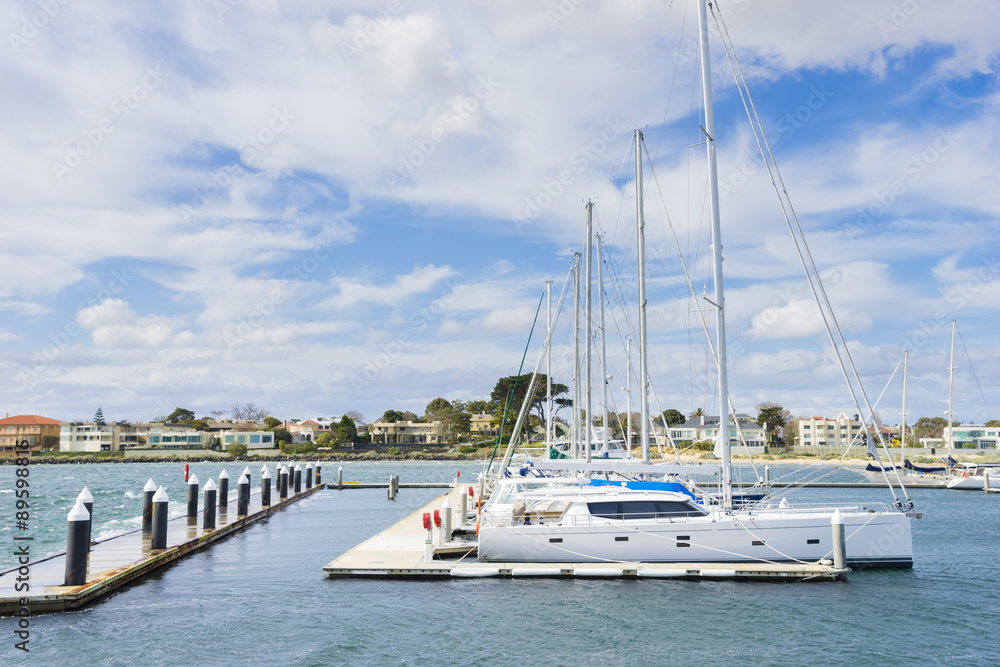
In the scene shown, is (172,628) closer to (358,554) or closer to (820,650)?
(358,554)

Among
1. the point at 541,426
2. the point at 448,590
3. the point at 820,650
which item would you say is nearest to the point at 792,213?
the point at 820,650

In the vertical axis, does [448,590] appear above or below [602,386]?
below

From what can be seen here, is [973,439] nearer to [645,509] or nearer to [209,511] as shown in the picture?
[645,509]

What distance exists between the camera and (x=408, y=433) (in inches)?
6407

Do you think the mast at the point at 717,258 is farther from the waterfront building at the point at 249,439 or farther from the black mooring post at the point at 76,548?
the waterfront building at the point at 249,439

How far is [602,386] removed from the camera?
38.5m

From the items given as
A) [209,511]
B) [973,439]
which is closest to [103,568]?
[209,511]

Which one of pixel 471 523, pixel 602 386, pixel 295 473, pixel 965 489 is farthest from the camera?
pixel 965 489

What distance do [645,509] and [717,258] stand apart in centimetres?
757

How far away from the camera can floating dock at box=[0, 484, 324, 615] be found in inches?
641

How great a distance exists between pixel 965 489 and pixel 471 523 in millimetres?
49720

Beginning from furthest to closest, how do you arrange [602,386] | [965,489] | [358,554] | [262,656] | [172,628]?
[965,489]
[602,386]
[358,554]
[172,628]
[262,656]

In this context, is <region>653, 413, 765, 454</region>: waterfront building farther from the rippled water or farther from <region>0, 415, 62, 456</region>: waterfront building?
<region>0, 415, 62, 456</region>: waterfront building

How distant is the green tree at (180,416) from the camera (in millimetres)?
170375
